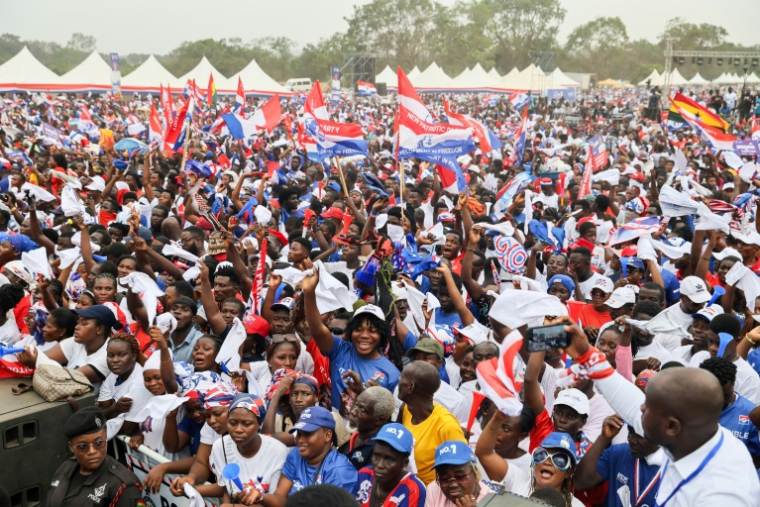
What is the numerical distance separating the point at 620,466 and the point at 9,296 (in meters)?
4.90

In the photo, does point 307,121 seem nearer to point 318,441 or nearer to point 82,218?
point 82,218

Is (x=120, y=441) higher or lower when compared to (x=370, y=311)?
lower

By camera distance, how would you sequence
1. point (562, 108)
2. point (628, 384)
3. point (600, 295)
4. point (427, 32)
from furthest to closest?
Answer: point (427, 32) → point (562, 108) → point (600, 295) → point (628, 384)

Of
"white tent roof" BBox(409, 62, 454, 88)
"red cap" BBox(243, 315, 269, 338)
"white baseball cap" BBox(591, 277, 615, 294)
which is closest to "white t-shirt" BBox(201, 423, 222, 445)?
"red cap" BBox(243, 315, 269, 338)

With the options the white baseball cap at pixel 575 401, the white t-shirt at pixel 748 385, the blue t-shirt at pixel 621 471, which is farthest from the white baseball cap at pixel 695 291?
the blue t-shirt at pixel 621 471

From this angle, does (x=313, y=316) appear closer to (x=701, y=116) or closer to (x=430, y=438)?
(x=430, y=438)

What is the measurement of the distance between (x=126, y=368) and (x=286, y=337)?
1049 mm

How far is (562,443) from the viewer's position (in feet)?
11.7

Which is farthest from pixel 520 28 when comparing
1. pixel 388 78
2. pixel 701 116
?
pixel 701 116

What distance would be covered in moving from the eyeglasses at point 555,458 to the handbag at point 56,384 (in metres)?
2.67

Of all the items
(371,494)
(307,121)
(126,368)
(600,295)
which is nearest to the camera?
(371,494)

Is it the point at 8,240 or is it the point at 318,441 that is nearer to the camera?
the point at 318,441

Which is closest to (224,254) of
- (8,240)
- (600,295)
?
(8,240)

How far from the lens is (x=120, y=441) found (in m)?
4.64
